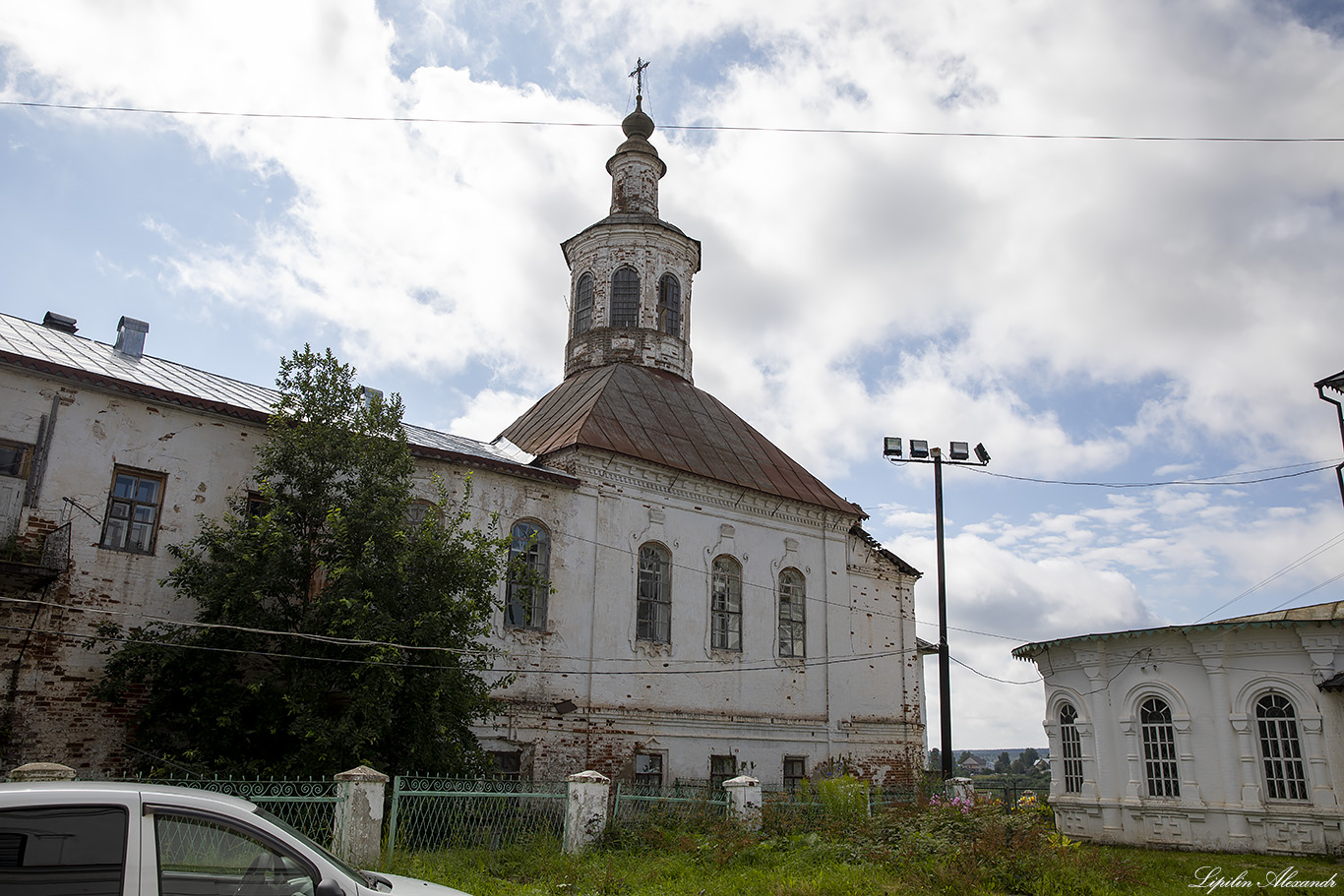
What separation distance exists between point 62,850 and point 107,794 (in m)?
0.27

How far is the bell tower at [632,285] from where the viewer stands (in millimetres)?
24266

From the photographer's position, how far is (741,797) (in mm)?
13883

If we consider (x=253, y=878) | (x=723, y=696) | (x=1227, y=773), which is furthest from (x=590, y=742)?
(x=253, y=878)

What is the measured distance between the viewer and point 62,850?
4062 mm

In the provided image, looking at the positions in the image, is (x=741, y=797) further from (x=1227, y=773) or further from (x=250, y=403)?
(x=250, y=403)

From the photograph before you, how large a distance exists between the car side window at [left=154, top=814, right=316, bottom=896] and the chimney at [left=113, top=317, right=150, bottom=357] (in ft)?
44.6

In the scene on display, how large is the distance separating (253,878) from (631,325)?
2075 centimetres

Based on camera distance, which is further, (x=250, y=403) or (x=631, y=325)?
(x=631, y=325)

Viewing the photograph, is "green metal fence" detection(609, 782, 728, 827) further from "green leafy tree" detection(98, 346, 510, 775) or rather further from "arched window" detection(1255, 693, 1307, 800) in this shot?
"arched window" detection(1255, 693, 1307, 800)

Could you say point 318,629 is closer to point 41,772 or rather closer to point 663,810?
point 41,772

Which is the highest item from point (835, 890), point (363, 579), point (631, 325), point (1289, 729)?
point (631, 325)

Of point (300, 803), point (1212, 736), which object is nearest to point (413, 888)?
point (300, 803)

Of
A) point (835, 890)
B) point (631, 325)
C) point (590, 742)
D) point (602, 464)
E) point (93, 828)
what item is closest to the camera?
point (93, 828)

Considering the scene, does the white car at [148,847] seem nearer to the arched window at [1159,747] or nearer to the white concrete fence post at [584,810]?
the white concrete fence post at [584,810]
